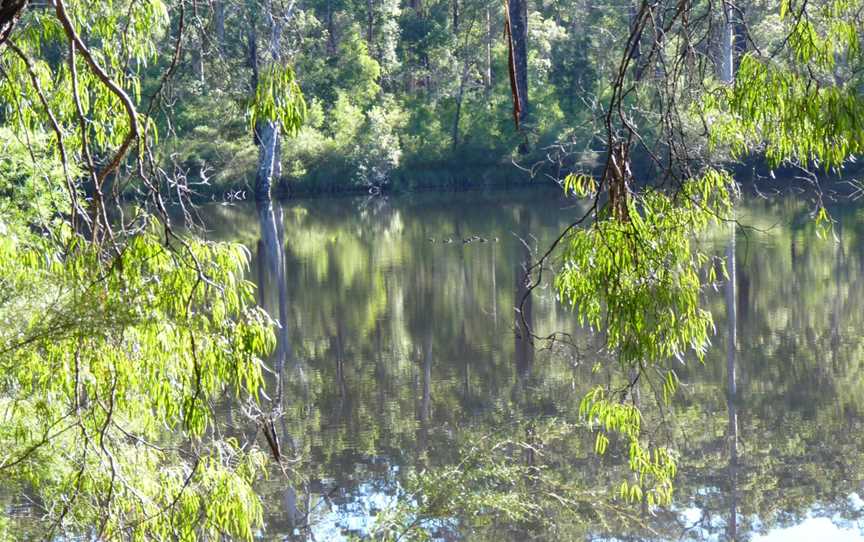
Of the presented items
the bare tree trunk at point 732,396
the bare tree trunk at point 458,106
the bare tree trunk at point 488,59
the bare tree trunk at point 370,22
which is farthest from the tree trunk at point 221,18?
the bare tree trunk at point 488,59

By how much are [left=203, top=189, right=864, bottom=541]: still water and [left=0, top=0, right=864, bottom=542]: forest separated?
0.03 m

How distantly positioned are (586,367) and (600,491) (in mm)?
2826

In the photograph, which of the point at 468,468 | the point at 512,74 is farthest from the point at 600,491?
the point at 512,74

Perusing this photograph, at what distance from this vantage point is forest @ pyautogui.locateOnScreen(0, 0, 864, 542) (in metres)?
3.04

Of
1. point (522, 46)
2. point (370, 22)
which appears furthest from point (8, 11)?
point (370, 22)

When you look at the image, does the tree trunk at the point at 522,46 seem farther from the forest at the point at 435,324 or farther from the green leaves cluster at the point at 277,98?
the green leaves cluster at the point at 277,98

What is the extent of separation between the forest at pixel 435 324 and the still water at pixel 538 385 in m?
0.03

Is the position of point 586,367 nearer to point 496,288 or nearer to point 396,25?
point 496,288

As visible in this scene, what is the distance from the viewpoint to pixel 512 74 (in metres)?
2.71

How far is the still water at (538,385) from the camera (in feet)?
22.0

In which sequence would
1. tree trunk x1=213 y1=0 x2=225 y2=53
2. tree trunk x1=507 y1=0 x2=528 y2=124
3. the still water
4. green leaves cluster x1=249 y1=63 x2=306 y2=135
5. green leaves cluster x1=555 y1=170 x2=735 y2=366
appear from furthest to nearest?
tree trunk x1=507 y1=0 x2=528 y2=124
the still water
tree trunk x1=213 y1=0 x2=225 y2=53
green leaves cluster x1=249 y1=63 x2=306 y2=135
green leaves cluster x1=555 y1=170 x2=735 y2=366

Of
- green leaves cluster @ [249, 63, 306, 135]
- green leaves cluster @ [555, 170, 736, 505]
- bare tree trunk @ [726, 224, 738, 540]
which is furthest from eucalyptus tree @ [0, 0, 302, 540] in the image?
bare tree trunk @ [726, 224, 738, 540]

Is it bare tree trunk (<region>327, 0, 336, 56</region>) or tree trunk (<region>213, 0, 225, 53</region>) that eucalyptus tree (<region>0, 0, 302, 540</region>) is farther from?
bare tree trunk (<region>327, 0, 336, 56</region>)

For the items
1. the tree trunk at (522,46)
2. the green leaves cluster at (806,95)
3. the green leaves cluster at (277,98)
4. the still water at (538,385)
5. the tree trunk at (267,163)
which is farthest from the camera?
the tree trunk at (522,46)
